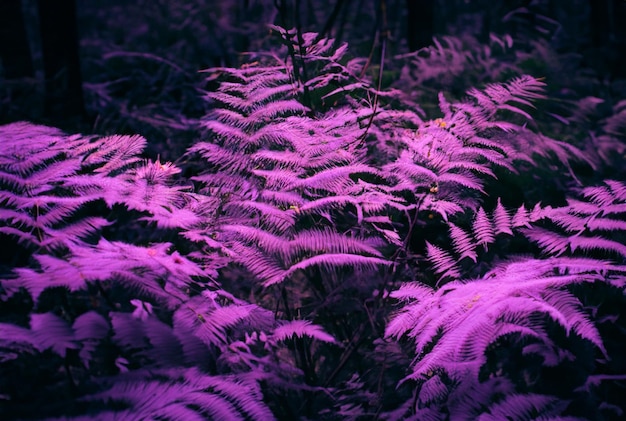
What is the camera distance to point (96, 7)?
12852 mm

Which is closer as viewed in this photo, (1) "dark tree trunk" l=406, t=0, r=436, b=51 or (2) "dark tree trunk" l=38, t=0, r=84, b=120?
(2) "dark tree trunk" l=38, t=0, r=84, b=120

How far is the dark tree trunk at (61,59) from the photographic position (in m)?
4.04

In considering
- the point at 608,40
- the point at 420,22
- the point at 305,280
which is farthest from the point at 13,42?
the point at 608,40

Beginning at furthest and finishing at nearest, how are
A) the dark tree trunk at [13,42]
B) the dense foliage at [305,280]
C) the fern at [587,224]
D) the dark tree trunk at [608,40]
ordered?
the dark tree trunk at [608,40] → the dark tree trunk at [13,42] → the fern at [587,224] → the dense foliage at [305,280]

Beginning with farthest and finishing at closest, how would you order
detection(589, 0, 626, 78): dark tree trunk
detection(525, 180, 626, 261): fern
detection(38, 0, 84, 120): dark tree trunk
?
1. detection(589, 0, 626, 78): dark tree trunk
2. detection(38, 0, 84, 120): dark tree trunk
3. detection(525, 180, 626, 261): fern

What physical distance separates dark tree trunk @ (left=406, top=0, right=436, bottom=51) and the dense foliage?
320cm

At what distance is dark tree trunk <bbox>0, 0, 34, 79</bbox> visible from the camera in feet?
13.8

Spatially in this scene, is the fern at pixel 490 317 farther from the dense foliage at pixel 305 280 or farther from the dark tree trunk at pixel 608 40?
the dark tree trunk at pixel 608 40

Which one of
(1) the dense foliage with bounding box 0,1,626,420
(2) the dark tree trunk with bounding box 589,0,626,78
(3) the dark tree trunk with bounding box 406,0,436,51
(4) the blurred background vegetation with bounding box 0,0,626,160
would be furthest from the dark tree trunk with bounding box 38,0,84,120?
(2) the dark tree trunk with bounding box 589,0,626,78

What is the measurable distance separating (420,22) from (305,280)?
4234 millimetres

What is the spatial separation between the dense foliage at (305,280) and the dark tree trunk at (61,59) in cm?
174

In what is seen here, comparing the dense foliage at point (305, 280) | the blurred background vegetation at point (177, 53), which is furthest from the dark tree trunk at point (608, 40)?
the dense foliage at point (305, 280)

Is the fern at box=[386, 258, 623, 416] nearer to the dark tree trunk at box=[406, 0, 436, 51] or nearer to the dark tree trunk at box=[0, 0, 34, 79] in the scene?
the dark tree trunk at box=[0, 0, 34, 79]

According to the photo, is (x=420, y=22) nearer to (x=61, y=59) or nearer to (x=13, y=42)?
(x=61, y=59)
